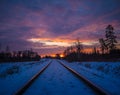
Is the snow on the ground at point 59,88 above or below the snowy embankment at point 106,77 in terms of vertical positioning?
above

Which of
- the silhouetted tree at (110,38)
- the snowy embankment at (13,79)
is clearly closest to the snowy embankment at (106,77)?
the snowy embankment at (13,79)

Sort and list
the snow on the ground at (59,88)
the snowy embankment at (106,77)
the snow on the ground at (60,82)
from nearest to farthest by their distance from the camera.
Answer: the snow on the ground at (59,88)
the snow on the ground at (60,82)
the snowy embankment at (106,77)

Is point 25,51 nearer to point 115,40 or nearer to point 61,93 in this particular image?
point 115,40

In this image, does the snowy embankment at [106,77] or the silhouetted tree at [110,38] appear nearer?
the snowy embankment at [106,77]

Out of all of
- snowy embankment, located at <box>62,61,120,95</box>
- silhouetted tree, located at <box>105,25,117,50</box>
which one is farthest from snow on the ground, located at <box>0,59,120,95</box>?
silhouetted tree, located at <box>105,25,117,50</box>

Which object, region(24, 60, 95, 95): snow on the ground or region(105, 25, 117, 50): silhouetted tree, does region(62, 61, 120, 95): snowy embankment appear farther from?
region(105, 25, 117, 50): silhouetted tree

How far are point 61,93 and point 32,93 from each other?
1235 mm

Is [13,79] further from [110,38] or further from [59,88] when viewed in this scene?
[110,38]

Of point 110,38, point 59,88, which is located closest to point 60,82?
point 59,88

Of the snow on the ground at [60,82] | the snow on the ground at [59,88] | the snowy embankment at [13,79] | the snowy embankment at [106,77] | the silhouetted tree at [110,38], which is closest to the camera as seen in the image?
the snow on the ground at [59,88]

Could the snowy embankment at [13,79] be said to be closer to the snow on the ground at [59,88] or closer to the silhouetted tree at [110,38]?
the snow on the ground at [59,88]

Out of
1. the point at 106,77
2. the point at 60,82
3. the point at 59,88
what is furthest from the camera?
the point at 106,77

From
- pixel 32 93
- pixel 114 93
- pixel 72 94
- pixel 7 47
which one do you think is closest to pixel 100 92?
pixel 114 93

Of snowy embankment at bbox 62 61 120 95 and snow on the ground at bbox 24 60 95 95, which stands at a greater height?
snow on the ground at bbox 24 60 95 95
